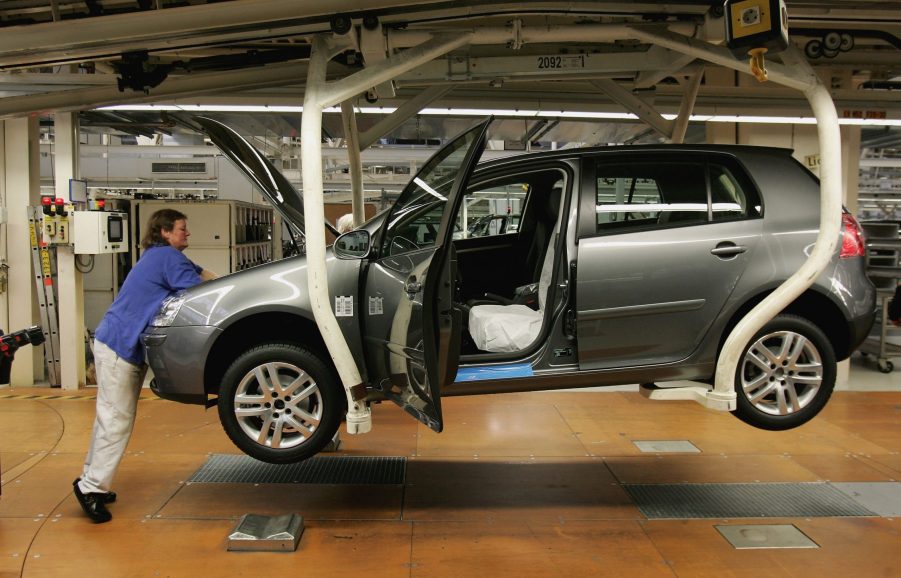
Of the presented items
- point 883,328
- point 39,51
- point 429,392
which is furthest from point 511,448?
point 883,328

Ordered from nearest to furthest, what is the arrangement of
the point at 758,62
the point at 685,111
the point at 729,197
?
the point at 758,62
the point at 729,197
the point at 685,111

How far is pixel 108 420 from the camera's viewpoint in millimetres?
3803

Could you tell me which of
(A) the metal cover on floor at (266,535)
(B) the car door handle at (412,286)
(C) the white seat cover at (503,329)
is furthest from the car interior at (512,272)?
(A) the metal cover on floor at (266,535)

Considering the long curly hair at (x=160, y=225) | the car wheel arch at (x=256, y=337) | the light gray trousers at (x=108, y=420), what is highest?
the long curly hair at (x=160, y=225)

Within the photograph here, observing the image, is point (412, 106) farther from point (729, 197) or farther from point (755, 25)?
point (755, 25)

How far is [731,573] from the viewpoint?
3252mm

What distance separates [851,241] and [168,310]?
3763mm

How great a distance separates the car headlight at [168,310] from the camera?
12.2ft

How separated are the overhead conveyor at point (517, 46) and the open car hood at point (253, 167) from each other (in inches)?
20.1

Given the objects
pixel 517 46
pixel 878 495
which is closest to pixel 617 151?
pixel 517 46

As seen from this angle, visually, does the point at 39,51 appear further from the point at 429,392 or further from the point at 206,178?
the point at 206,178

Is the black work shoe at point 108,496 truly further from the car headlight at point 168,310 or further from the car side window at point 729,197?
the car side window at point 729,197

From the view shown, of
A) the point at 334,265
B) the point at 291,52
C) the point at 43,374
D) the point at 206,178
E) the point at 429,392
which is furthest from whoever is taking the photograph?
the point at 206,178

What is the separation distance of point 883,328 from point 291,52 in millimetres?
6886
